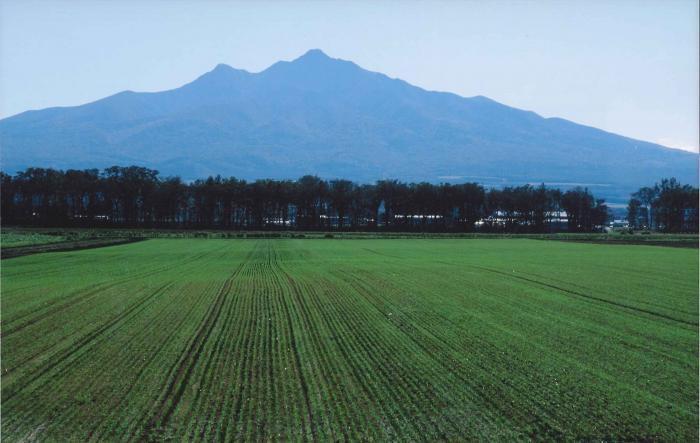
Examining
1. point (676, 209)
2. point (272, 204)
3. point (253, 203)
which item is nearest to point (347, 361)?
point (253, 203)

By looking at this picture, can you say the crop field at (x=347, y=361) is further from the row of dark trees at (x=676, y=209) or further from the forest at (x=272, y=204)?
the row of dark trees at (x=676, y=209)

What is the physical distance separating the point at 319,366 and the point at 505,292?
1758cm

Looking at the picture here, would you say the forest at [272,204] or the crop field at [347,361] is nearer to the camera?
the crop field at [347,361]

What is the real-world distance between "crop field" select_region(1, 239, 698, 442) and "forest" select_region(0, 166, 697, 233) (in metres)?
102

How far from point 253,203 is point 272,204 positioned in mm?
4470

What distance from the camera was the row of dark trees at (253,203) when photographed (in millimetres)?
131750

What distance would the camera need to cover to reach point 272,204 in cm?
13700

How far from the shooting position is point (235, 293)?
30.2m

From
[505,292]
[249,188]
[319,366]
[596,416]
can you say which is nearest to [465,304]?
[505,292]

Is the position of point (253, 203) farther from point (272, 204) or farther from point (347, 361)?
point (347, 361)

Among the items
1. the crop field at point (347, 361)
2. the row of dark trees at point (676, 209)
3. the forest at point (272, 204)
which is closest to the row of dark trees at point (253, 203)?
the forest at point (272, 204)

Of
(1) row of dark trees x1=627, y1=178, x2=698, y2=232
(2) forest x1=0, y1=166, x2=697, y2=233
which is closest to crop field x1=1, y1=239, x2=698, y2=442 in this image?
(2) forest x1=0, y1=166, x2=697, y2=233

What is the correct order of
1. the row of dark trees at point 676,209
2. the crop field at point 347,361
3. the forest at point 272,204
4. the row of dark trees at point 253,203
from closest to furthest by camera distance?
the crop field at point 347,361 < the row of dark trees at point 253,203 < the forest at point 272,204 < the row of dark trees at point 676,209

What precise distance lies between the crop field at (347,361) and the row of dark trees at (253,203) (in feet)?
336
